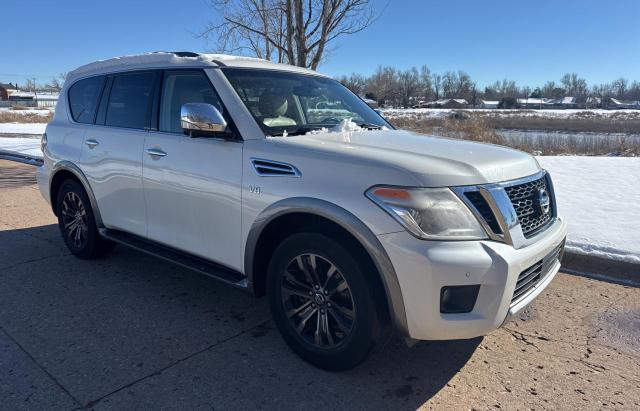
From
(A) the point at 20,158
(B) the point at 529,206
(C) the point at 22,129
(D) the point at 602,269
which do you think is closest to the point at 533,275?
(B) the point at 529,206

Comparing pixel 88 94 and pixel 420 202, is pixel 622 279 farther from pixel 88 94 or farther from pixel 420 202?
pixel 88 94

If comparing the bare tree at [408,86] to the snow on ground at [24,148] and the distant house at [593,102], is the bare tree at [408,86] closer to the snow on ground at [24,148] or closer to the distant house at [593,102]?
the distant house at [593,102]

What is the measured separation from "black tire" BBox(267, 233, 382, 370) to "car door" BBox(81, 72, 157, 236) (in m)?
1.61

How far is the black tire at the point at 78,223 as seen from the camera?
483 centimetres

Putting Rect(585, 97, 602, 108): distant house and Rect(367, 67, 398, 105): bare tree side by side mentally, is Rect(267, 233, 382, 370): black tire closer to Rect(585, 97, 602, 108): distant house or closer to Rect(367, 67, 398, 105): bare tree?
Rect(367, 67, 398, 105): bare tree

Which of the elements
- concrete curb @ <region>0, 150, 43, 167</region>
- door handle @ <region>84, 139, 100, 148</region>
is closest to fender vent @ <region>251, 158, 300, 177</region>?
door handle @ <region>84, 139, 100, 148</region>

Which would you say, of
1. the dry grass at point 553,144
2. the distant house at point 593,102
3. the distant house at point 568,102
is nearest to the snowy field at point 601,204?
the dry grass at point 553,144

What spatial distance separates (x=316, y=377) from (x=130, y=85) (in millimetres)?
3045

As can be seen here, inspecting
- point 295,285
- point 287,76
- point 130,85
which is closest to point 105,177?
point 130,85

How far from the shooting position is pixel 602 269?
4730 mm

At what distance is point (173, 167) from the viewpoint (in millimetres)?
3668

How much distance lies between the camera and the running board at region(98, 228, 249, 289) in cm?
337

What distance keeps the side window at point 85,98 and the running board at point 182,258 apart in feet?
4.06

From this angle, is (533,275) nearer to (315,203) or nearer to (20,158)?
(315,203)
